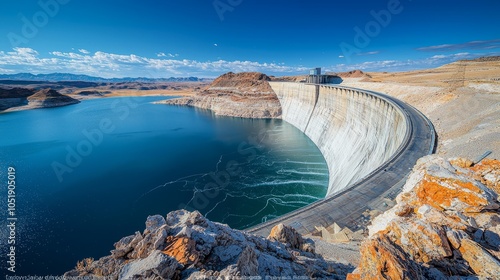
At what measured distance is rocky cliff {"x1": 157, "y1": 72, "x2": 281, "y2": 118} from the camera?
2921 inches

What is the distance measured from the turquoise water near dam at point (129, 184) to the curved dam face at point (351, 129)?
8.33 ft

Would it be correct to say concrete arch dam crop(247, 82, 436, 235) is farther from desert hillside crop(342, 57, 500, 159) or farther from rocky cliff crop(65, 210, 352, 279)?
rocky cliff crop(65, 210, 352, 279)

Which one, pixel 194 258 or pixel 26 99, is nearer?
pixel 194 258

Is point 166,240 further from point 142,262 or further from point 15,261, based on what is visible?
point 15,261

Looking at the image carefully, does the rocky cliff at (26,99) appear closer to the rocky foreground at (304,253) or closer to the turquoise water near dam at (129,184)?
the turquoise water near dam at (129,184)

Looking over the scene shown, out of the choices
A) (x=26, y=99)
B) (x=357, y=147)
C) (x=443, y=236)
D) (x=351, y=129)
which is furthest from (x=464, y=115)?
(x=26, y=99)

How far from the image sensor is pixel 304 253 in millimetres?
6566

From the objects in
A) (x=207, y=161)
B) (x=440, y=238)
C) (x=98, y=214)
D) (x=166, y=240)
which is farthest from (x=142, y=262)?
(x=207, y=161)

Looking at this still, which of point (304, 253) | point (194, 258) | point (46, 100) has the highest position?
point (194, 258)

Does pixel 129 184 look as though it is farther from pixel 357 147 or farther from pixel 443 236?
pixel 443 236

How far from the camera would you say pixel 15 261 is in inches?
623

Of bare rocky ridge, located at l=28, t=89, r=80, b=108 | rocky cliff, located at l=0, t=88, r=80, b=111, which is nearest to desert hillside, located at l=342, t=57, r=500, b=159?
bare rocky ridge, located at l=28, t=89, r=80, b=108

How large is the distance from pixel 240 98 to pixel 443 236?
79581mm

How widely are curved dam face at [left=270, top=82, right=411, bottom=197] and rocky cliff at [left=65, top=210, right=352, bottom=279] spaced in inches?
436
